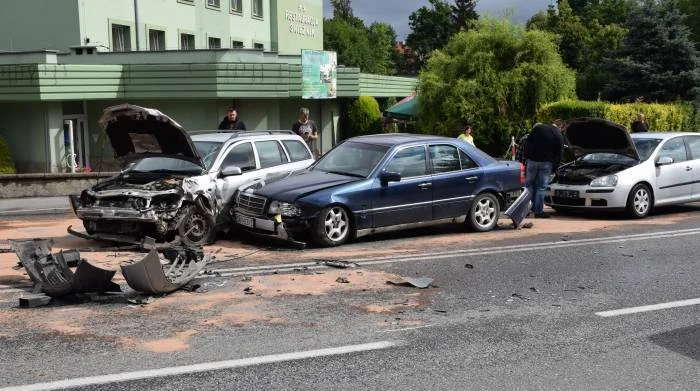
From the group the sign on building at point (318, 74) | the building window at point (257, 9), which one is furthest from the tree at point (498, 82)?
the building window at point (257, 9)

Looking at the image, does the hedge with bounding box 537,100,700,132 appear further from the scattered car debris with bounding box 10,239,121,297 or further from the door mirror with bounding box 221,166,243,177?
the scattered car debris with bounding box 10,239,121,297

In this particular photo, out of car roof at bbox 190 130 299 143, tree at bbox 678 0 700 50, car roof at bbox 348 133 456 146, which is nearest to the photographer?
car roof at bbox 348 133 456 146

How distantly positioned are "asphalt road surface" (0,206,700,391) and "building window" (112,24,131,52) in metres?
24.9

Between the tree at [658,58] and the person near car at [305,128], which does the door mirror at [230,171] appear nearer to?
the person near car at [305,128]

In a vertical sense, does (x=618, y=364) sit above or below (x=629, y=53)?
below

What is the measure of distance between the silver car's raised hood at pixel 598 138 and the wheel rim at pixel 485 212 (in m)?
3.20

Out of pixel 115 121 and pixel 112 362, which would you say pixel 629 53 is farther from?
pixel 112 362

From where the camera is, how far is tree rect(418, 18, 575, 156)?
953 inches

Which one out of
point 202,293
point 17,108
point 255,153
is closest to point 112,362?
point 202,293

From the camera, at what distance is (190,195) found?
10.5 m

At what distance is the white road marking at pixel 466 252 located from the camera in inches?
354

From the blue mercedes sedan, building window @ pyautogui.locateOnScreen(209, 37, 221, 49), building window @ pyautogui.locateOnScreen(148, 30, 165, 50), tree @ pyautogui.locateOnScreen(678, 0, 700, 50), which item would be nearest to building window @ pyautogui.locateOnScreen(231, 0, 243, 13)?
building window @ pyautogui.locateOnScreen(209, 37, 221, 49)

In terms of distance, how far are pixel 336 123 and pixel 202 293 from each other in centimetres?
3064

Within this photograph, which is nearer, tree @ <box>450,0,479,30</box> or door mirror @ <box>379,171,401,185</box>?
door mirror @ <box>379,171,401,185</box>
